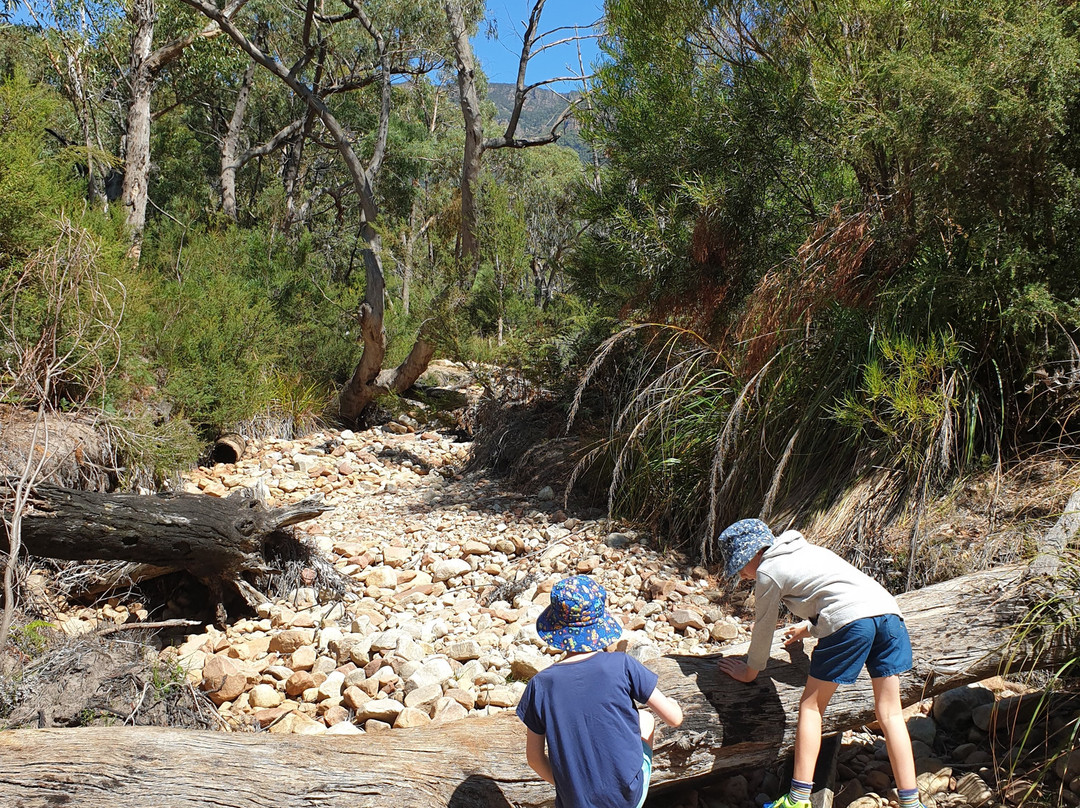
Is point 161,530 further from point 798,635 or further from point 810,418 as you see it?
point 810,418

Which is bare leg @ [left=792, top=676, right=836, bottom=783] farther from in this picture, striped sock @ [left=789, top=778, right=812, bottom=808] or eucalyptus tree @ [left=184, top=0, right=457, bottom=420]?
eucalyptus tree @ [left=184, top=0, right=457, bottom=420]

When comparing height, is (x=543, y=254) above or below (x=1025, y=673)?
above

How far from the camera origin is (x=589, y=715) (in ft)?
7.27

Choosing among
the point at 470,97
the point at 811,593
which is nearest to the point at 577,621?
the point at 811,593

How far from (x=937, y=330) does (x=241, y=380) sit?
6465 millimetres

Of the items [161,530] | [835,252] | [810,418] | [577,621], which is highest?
[835,252]

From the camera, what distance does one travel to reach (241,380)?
26.6 ft

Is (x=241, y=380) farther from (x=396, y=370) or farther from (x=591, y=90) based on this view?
(x=591, y=90)

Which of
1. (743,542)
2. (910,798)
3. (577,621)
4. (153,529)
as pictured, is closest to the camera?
(577,621)

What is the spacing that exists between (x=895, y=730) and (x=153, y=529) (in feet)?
12.0

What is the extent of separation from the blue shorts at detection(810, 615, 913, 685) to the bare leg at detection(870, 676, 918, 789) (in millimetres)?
41

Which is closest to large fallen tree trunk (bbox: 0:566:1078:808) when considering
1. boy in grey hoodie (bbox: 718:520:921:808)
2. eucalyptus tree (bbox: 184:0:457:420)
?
boy in grey hoodie (bbox: 718:520:921:808)

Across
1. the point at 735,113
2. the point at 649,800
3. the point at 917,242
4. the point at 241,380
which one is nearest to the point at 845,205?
the point at 917,242

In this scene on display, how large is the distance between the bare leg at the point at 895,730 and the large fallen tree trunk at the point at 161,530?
334 cm
